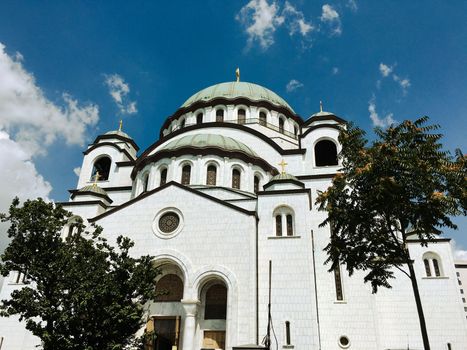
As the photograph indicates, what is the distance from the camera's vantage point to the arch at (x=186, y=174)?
22000 millimetres

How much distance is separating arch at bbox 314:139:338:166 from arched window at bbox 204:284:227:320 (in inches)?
478

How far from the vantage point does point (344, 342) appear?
17531 millimetres

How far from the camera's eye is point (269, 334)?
1466 cm

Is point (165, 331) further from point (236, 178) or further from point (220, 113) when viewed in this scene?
point (220, 113)

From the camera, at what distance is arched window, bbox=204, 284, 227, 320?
16719 mm

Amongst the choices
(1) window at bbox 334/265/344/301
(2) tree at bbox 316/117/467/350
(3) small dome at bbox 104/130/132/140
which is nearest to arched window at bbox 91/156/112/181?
(3) small dome at bbox 104/130/132/140

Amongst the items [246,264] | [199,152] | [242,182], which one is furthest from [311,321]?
[199,152]

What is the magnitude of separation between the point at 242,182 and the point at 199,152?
3.08 meters

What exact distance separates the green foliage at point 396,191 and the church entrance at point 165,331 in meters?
8.41

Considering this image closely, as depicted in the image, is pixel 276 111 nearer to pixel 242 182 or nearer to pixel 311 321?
pixel 242 182

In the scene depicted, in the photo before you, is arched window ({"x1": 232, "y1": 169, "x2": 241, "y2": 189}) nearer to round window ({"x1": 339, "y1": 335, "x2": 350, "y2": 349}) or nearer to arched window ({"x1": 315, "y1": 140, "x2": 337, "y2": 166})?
arched window ({"x1": 315, "y1": 140, "x2": 337, "y2": 166})

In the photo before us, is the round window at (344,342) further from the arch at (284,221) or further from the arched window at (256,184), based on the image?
the arched window at (256,184)

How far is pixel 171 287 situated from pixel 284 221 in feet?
20.2

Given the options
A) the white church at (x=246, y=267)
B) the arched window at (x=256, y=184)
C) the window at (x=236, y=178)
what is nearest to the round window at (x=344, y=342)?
the white church at (x=246, y=267)
